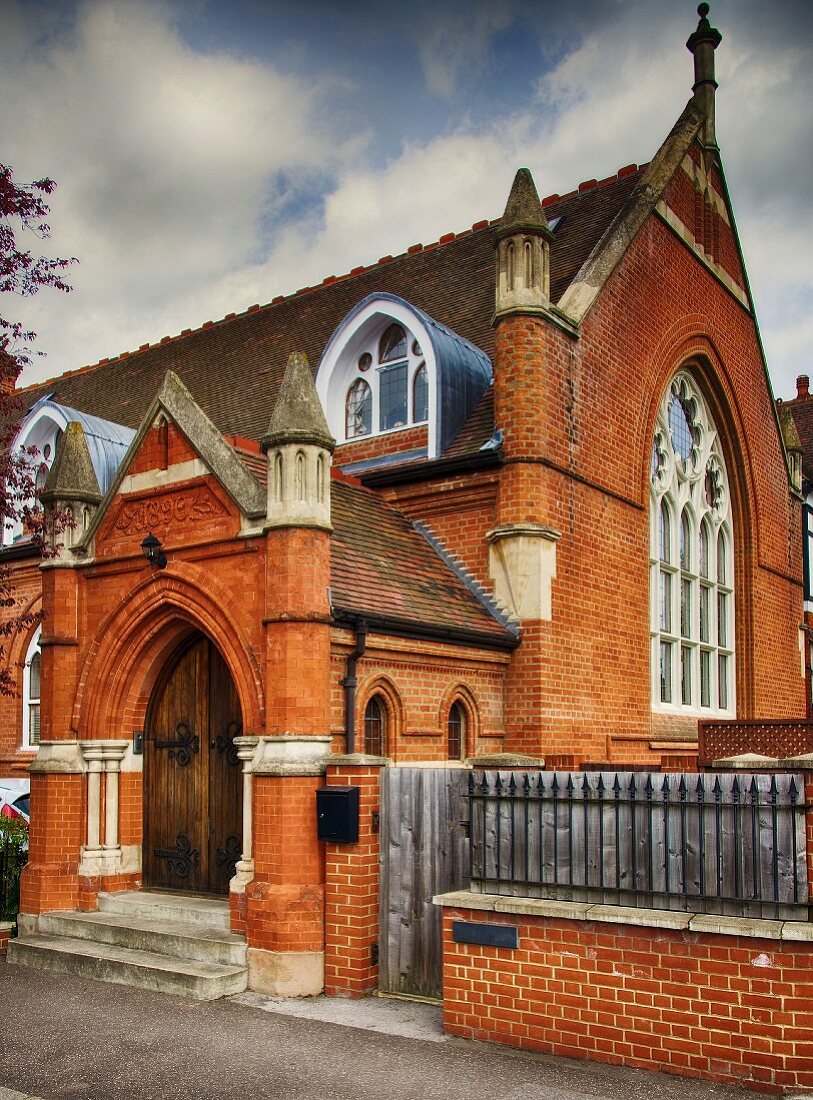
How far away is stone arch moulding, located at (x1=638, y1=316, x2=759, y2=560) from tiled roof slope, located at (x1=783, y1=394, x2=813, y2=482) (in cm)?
729

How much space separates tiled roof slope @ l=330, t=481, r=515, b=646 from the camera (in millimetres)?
11180

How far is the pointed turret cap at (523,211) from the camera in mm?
13758

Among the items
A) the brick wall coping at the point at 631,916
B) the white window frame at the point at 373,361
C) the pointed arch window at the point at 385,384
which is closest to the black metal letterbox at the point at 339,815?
the brick wall coping at the point at 631,916

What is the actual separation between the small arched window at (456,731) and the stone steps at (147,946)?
3.13m

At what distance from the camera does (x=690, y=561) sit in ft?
57.9

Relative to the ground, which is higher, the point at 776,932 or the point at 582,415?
the point at 582,415

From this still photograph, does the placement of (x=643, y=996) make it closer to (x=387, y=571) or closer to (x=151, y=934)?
(x=151, y=934)

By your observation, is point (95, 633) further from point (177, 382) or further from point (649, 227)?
point (649, 227)

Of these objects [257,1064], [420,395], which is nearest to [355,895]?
[257,1064]

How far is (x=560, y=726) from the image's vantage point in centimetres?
1330

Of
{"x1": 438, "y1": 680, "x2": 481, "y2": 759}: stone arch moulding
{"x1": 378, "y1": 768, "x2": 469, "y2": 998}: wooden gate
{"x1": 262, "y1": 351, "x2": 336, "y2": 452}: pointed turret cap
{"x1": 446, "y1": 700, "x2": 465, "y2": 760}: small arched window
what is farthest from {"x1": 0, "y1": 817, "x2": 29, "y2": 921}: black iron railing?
{"x1": 262, "y1": 351, "x2": 336, "y2": 452}: pointed turret cap

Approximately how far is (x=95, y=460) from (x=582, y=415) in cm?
697

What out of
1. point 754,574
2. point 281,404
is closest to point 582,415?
point 281,404

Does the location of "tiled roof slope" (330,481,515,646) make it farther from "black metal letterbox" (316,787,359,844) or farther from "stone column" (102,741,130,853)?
"stone column" (102,741,130,853)
